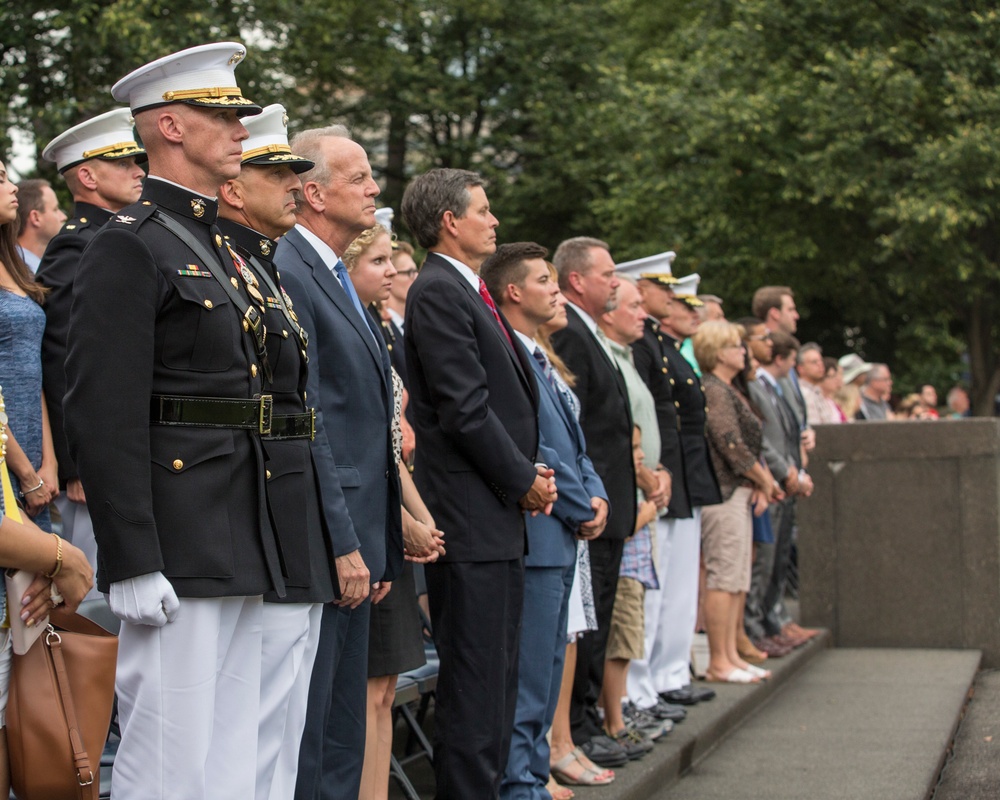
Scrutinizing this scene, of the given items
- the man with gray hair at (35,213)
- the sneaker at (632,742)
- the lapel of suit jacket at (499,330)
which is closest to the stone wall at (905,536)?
the sneaker at (632,742)

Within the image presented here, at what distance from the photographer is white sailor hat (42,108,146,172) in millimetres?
5199

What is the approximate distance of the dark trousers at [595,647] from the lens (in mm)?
6457

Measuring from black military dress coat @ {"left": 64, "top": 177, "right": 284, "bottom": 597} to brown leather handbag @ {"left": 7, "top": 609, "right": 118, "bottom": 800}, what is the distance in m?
0.58

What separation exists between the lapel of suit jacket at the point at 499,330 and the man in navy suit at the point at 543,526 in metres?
0.24

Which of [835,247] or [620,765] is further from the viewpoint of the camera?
[835,247]

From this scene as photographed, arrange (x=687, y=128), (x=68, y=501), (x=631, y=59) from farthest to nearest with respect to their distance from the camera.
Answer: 1. (x=631, y=59)
2. (x=687, y=128)
3. (x=68, y=501)

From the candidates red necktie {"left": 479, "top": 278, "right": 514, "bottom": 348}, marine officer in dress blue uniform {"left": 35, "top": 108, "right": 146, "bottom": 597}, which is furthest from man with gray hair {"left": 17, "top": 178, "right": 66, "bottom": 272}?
red necktie {"left": 479, "top": 278, "right": 514, "bottom": 348}

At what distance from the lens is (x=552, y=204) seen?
2603 centimetres

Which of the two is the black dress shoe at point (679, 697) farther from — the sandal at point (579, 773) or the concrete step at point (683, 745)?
the sandal at point (579, 773)

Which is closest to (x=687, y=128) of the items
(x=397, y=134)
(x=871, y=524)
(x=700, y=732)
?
(x=397, y=134)

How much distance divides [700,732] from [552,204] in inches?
769

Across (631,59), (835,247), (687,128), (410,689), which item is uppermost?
(631,59)

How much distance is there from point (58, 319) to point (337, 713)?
1619mm

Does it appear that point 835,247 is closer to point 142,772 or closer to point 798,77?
point 798,77
